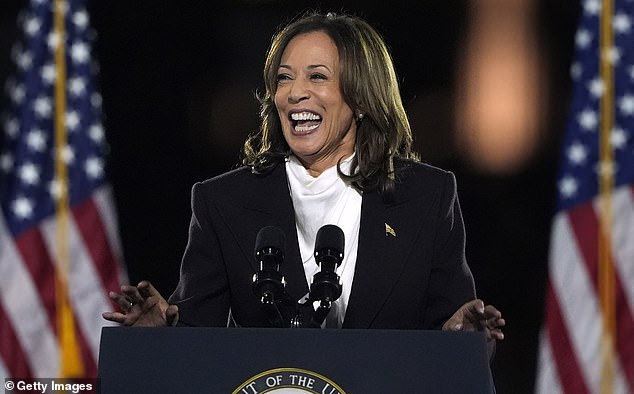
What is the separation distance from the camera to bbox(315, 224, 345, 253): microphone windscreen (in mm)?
1609

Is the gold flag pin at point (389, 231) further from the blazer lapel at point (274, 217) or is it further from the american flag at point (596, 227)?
the american flag at point (596, 227)

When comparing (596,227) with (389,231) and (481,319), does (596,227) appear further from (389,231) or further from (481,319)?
(481,319)

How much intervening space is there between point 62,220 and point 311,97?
7.07ft

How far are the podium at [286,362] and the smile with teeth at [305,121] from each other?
2.47 feet

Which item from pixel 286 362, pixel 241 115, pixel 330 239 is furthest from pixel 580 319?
pixel 286 362

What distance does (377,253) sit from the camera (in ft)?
6.54

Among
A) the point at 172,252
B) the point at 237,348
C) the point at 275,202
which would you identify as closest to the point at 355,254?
the point at 275,202

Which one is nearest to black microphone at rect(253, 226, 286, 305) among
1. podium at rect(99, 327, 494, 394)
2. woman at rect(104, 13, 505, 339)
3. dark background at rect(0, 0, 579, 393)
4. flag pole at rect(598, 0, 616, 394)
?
podium at rect(99, 327, 494, 394)

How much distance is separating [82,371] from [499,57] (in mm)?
2076

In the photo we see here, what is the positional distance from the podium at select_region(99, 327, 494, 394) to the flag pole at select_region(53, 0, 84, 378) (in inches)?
101

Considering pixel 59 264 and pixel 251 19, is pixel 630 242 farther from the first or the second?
pixel 59 264

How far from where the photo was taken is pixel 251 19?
162 inches

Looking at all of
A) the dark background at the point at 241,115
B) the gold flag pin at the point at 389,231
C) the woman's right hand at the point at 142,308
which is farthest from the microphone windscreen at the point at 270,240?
the dark background at the point at 241,115

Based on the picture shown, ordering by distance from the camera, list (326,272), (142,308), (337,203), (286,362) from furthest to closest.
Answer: (337,203) → (142,308) → (326,272) → (286,362)
